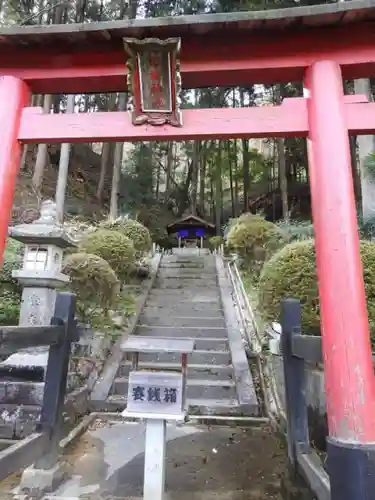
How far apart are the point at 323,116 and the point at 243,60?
93 cm

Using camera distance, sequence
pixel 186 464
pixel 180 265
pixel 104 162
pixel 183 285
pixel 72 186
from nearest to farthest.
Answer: pixel 186 464 < pixel 183 285 < pixel 180 265 < pixel 104 162 < pixel 72 186

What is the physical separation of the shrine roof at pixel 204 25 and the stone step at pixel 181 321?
695 cm

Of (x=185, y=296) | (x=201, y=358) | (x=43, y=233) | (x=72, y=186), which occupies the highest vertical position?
(x=72, y=186)

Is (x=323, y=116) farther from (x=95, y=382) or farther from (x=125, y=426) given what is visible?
(x=95, y=382)

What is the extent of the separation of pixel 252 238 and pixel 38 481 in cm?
985

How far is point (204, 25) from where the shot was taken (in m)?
3.34

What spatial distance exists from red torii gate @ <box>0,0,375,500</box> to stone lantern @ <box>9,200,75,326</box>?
2.91 metres

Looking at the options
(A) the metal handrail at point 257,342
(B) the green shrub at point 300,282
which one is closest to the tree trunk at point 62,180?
(A) the metal handrail at point 257,342

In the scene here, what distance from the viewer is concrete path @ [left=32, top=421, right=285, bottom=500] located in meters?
3.84

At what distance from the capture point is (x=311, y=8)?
3.24 m

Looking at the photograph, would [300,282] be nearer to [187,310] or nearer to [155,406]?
[155,406]

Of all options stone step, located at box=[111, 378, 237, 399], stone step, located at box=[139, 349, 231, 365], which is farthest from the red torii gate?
stone step, located at box=[139, 349, 231, 365]

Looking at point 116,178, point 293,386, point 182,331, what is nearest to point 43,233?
point 182,331

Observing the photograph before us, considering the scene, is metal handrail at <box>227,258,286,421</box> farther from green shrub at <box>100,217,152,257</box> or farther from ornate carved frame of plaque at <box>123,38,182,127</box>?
ornate carved frame of plaque at <box>123,38,182,127</box>
